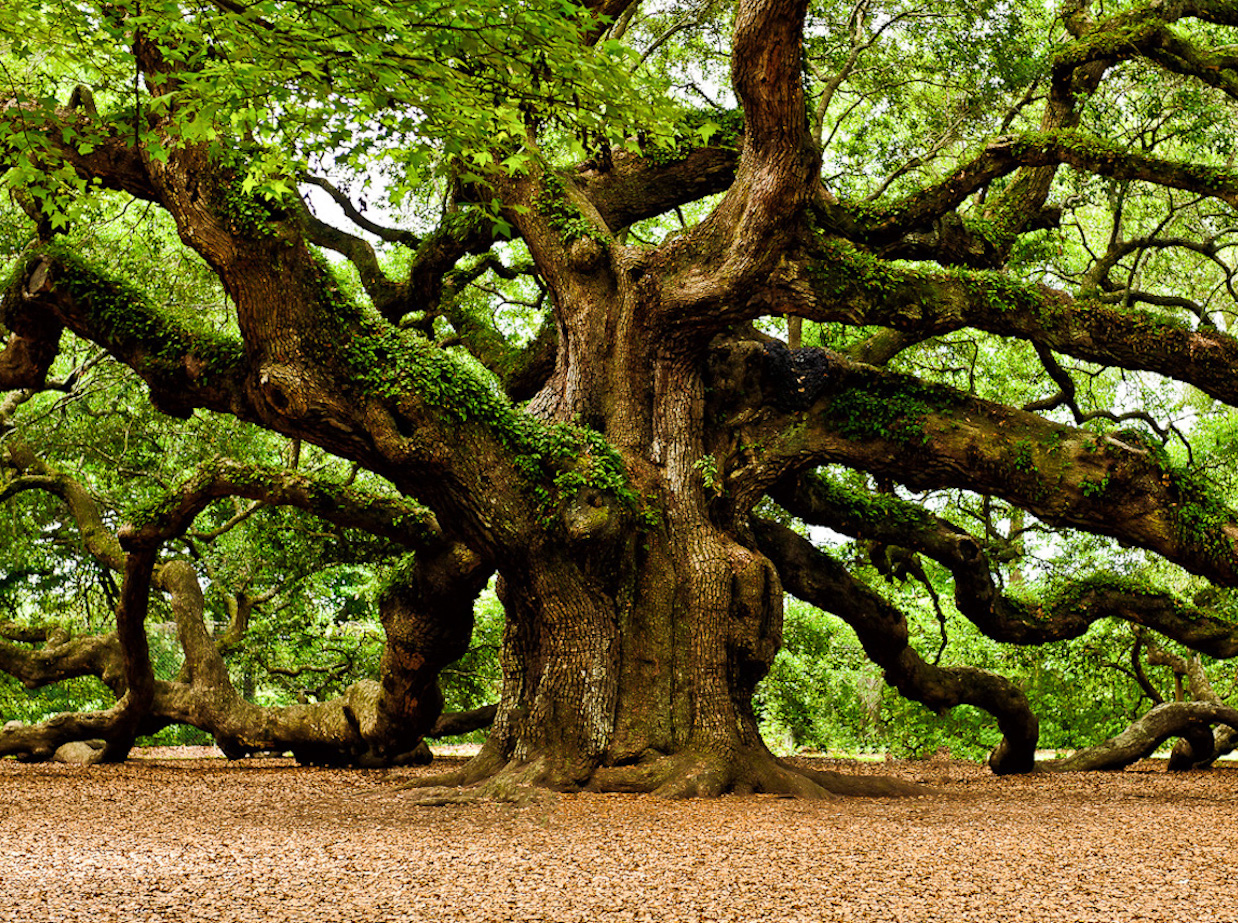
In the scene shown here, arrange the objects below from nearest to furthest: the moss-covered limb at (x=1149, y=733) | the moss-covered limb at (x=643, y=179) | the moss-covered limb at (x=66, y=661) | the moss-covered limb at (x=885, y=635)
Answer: the moss-covered limb at (x=885, y=635) → the moss-covered limb at (x=643, y=179) → the moss-covered limb at (x=1149, y=733) → the moss-covered limb at (x=66, y=661)

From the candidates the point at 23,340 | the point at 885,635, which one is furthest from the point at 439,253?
the point at 885,635

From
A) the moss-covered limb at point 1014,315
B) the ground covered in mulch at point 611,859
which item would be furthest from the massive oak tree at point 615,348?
A: the ground covered in mulch at point 611,859

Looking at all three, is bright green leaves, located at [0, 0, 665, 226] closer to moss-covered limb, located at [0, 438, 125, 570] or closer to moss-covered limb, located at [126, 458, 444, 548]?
moss-covered limb, located at [126, 458, 444, 548]

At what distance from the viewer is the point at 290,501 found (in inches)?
365

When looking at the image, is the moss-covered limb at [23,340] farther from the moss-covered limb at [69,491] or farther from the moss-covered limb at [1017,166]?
the moss-covered limb at [1017,166]

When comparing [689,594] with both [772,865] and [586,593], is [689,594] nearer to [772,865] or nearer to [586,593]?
[586,593]

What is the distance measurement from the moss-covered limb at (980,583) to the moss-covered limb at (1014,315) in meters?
2.04

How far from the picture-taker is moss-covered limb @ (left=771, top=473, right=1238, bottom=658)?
31.9ft

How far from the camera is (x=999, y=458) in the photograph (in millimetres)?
8422

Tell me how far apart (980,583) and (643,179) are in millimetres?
5129

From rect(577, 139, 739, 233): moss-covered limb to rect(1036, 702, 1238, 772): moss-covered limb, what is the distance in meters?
7.42

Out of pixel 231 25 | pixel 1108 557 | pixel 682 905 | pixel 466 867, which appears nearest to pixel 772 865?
pixel 682 905

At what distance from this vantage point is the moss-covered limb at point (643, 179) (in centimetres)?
989

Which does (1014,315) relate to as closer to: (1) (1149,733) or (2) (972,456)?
(2) (972,456)
